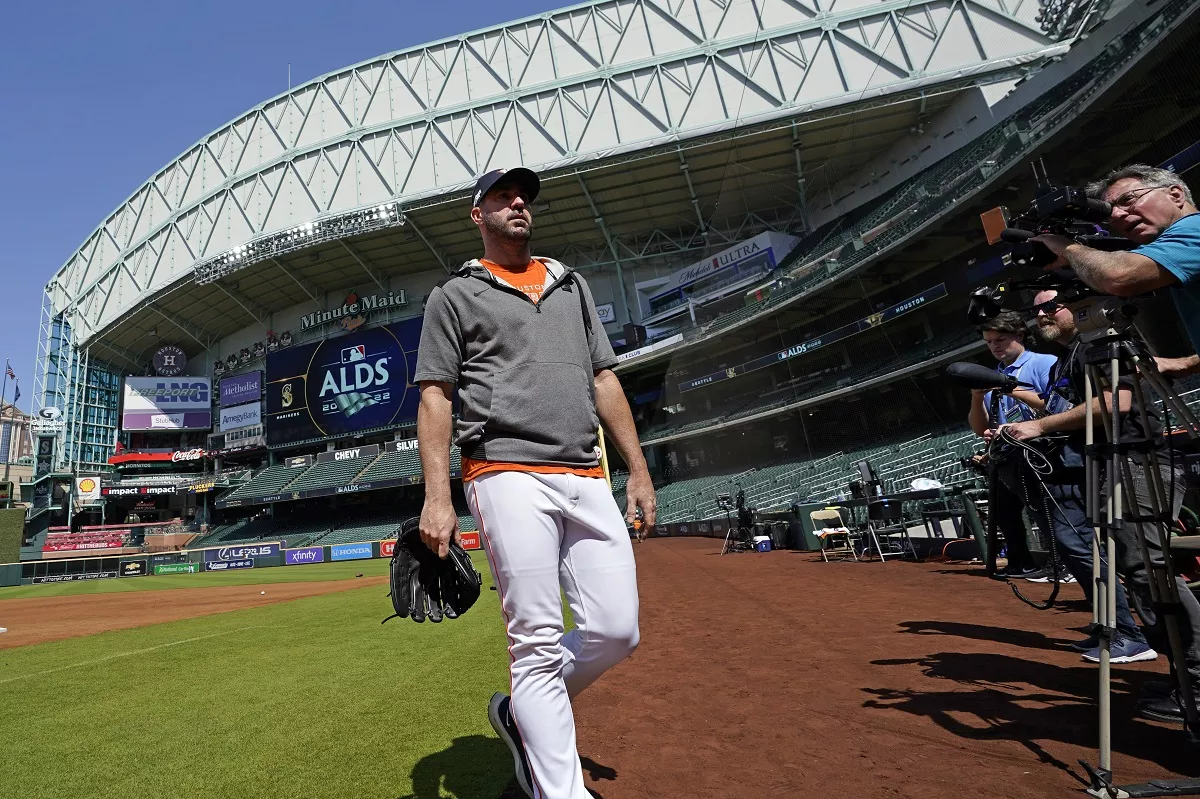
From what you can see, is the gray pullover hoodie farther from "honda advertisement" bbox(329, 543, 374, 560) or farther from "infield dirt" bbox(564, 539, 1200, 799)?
"honda advertisement" bbox(329, 543, 374, 560)

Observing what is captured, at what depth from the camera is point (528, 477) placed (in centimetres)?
184

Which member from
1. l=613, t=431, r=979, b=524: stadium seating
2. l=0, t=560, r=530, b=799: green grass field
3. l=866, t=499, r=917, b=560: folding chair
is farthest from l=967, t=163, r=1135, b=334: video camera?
l=613, t=431, r=979, b=524: stadium seating

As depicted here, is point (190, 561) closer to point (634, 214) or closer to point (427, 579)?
point (634, 214)

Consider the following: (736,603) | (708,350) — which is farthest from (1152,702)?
(708,350)

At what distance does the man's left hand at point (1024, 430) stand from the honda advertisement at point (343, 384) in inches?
1421

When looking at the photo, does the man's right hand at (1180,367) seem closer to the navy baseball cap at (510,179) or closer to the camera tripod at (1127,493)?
the camera tripod at (1127,493)

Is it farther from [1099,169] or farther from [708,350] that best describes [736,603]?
[708,350]

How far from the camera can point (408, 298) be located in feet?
129

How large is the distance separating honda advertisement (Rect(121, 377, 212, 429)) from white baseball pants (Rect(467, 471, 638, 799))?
178 ft

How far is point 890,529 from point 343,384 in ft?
119

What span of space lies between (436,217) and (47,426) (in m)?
36.2

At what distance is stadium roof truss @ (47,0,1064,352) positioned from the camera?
92.3ft

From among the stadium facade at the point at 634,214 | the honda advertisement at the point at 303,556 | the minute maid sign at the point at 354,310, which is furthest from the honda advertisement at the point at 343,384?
the honda advertisement at the point at 303,556

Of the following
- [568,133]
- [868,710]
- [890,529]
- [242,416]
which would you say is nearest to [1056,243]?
[868,710]
